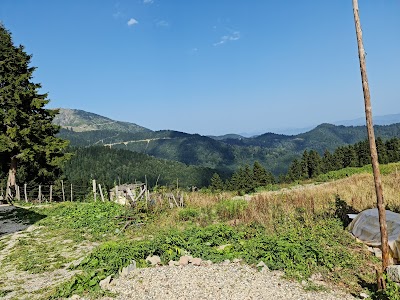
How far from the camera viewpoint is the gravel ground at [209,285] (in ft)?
20.9

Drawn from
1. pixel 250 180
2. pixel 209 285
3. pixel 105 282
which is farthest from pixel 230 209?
pixel 250 180

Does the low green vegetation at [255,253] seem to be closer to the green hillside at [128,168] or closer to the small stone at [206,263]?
the small stone at [206,263]

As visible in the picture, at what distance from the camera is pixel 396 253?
7.76 meters

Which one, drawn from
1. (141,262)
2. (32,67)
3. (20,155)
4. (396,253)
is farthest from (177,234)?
(32,67)

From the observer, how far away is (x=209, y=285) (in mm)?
6828

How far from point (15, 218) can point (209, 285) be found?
1583 centimetres

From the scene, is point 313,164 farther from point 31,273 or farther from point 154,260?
point 31,273

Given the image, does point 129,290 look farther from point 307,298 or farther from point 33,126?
point 33,126

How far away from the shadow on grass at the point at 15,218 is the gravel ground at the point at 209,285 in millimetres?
10580

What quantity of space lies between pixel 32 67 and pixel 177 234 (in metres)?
25.5

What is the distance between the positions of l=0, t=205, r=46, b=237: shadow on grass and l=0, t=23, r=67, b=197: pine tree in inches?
231

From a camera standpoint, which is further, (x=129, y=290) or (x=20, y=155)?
(x=20, y=155)

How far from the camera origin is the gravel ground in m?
6.36

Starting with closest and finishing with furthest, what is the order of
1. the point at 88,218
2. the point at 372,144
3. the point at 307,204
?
the point at 372,144 → the point at 307,204 → the point at 88,218
